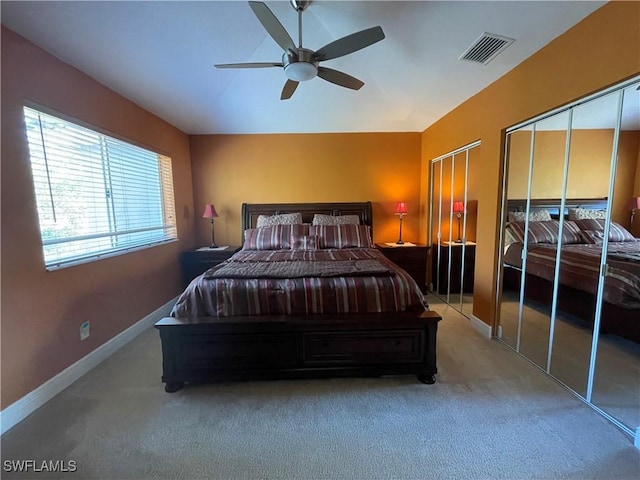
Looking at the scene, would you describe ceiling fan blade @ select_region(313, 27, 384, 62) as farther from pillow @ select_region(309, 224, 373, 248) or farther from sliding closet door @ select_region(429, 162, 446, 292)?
sliding closet door @ select_region(429, 162, 446, 292)

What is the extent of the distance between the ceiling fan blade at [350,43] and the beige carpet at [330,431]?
2.37 meters

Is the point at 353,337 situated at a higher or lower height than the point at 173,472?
higher

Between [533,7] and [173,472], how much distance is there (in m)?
3.50

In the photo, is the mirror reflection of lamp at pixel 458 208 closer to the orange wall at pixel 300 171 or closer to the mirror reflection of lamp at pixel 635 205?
the orange wall at pixel 300 171

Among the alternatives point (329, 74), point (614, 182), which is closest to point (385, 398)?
point (614, 182)

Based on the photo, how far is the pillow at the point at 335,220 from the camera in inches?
165

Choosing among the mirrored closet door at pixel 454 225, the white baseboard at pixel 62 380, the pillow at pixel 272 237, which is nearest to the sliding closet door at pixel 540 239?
the mirrored closet door at pixel 454 225

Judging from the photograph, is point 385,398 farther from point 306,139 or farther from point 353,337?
point 306,139

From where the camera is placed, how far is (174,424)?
69.7 inches

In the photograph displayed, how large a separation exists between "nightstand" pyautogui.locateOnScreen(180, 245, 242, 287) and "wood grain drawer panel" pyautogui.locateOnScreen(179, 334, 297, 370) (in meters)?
2.00

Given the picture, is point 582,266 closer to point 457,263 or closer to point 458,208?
point 458,208

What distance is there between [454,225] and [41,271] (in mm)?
4120

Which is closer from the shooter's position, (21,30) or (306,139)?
(21,30)

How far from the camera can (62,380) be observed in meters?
2.11
